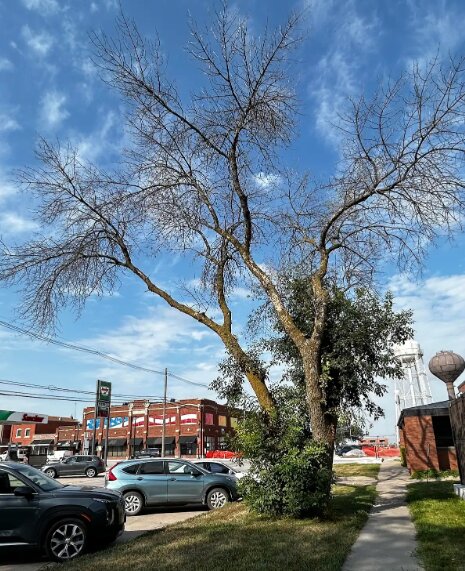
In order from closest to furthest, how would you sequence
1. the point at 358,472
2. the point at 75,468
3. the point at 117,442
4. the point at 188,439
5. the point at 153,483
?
the point at 153,483
the point at 358,472
the point at 75,468
the point at 188,439
the point at 117,442

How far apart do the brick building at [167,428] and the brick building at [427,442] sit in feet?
174

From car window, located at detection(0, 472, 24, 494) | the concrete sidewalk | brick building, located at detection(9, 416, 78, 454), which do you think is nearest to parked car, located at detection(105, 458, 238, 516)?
the concrete sidewalk

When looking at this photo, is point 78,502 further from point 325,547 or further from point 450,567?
point 450,567

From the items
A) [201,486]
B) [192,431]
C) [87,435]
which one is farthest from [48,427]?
[201,486]

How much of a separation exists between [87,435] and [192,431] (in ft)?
65.5

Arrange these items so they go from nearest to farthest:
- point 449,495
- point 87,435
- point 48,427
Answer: point 449,495
point 87,435
point 48,427

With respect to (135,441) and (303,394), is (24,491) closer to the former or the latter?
(303,394)

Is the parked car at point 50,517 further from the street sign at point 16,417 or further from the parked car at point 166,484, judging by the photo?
the street sign at point 16,417

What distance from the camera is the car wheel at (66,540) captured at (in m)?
8.13

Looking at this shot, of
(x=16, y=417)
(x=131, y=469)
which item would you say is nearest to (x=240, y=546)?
(x=131, y=469)

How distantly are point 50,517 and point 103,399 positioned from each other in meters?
18.3

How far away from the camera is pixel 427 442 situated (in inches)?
890

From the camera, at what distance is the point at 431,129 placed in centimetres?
1116

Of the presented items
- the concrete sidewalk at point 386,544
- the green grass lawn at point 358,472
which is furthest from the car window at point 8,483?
the green grass lawn at point 358,472
